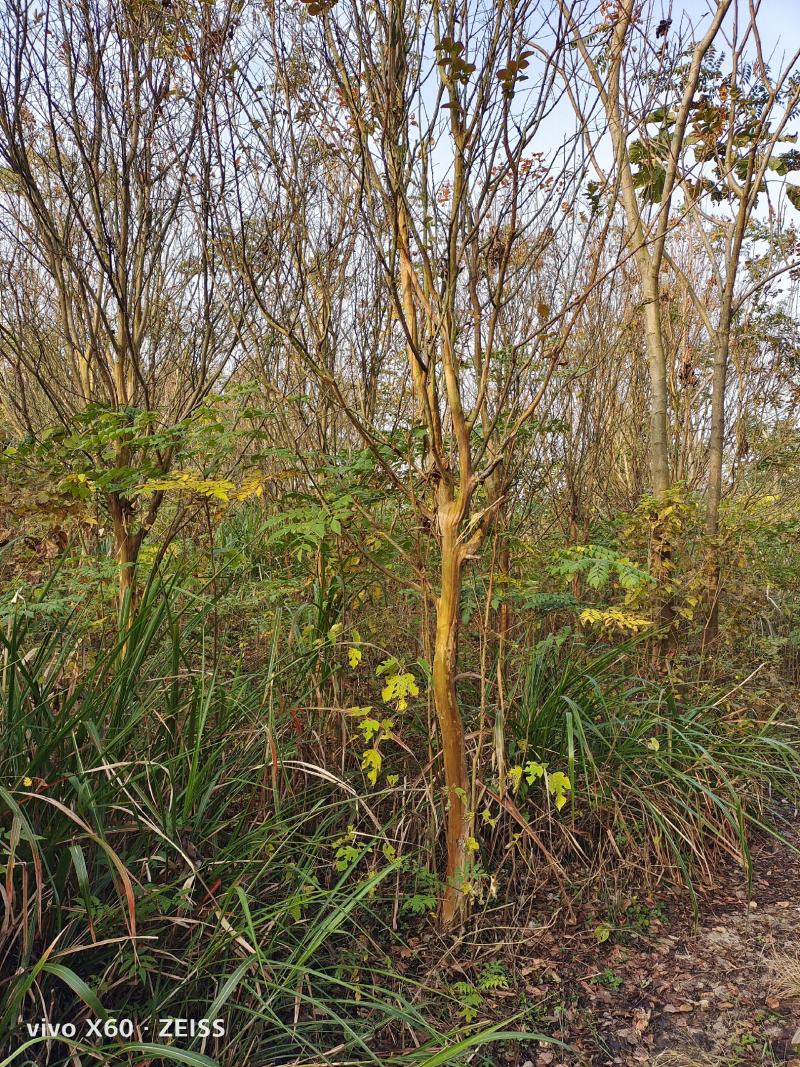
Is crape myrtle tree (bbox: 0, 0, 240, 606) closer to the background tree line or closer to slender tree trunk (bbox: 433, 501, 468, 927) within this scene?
the background tree line

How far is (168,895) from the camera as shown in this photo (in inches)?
79.4

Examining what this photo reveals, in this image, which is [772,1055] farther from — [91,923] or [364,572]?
[364,572]

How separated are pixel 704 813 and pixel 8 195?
541cm

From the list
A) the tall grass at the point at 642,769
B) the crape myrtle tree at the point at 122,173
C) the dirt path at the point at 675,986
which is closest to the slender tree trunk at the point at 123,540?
the crape myrtle tree at the point at 122,173

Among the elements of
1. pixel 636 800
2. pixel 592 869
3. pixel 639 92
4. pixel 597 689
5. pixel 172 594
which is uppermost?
pixel 639 92

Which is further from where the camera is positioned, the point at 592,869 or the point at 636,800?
the point at 636,800

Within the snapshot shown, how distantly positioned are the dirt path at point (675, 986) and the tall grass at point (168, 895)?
0.37m

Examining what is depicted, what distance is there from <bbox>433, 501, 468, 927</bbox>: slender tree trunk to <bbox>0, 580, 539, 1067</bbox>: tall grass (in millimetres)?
297

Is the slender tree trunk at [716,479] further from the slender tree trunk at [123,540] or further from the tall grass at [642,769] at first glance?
the slender tree trunk at [123,540]

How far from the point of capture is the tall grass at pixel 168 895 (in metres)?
1.69

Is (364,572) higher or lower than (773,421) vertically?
lower

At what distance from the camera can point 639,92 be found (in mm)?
3318

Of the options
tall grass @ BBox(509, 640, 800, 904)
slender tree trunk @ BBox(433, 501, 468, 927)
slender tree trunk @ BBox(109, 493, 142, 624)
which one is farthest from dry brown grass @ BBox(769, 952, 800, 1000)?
slender tree trunk @ BBox(109, 493, 142, 624)

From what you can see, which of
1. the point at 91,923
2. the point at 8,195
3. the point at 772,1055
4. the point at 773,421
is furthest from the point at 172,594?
the point at 773,421
